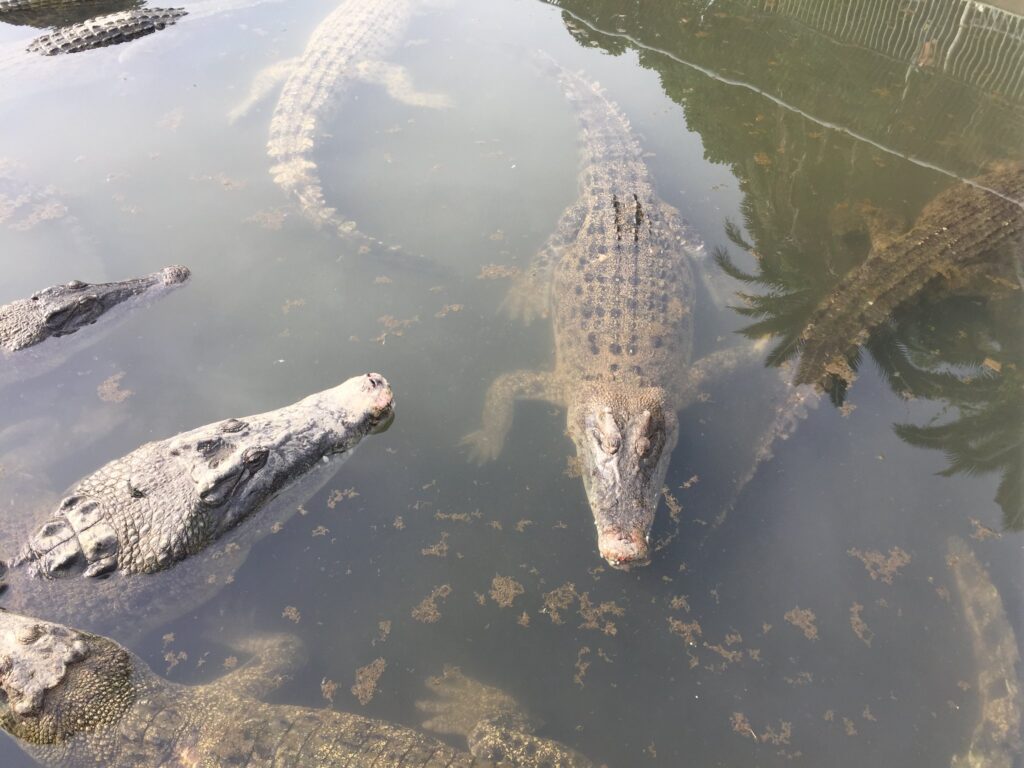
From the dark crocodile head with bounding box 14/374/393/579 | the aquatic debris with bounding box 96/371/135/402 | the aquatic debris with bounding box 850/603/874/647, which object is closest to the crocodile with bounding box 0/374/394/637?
the dark crocodile head with bounding box 14/374/393/579

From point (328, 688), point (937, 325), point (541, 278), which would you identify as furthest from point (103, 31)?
point (937, 325)

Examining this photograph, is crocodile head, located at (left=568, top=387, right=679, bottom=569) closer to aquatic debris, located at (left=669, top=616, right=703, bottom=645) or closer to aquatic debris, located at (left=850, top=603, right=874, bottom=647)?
aquatic debris, located at (left=669, top=616, right=703, bottom=645)

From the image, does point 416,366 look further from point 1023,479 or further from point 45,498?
point 1023,479

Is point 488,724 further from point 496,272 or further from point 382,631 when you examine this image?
point 496,272

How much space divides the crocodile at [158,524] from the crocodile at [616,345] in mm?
1460

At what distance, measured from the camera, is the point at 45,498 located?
4.05 meters

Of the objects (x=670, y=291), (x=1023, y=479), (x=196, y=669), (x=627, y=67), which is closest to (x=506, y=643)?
(x=196, y=669)

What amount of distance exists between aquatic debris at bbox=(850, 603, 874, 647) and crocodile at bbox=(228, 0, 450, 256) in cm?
486

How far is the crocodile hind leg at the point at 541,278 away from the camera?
541cm

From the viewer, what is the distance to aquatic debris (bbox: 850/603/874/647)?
3.40 metres

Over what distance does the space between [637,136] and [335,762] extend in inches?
263

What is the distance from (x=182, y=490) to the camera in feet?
12.2

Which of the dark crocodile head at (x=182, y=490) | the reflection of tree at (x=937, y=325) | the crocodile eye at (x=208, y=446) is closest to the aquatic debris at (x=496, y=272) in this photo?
the dark crocodile head at (x=182, y=490)

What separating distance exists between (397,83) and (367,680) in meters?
7.73
